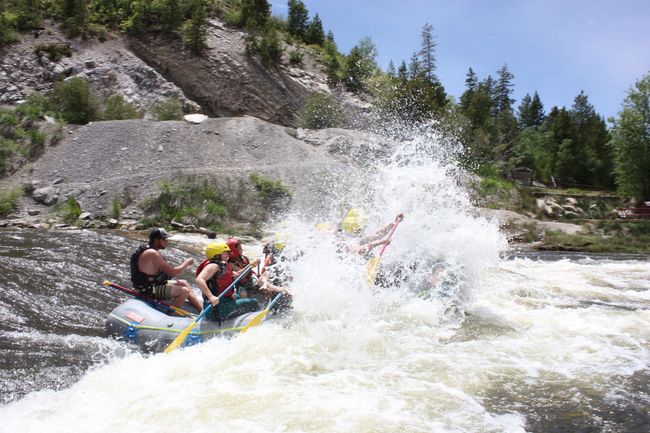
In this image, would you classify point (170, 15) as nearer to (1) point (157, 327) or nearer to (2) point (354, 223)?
(2) point (354, 223)

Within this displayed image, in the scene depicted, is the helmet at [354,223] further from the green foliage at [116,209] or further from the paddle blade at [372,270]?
the green foliage at [116,209]

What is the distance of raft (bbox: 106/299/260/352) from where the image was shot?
7.21 meters

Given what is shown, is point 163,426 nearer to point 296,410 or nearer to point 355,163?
point 296,410

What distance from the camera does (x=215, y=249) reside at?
25.4 ft

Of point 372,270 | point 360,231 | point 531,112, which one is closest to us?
point 372,270

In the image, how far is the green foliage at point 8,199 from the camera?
1933cm

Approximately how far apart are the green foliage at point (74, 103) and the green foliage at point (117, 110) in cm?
55

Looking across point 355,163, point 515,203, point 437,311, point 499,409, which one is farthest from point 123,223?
point 515,203

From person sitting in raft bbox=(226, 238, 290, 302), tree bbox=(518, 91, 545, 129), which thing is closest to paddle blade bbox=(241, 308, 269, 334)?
person sitting in raft bbox=(226, 238, 290, 302)

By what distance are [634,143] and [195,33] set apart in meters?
34.7

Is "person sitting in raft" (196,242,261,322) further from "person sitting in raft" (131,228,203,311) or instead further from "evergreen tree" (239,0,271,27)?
"evergreen tree" (239,0,271,27)

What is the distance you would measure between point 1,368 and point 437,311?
643 centimetres

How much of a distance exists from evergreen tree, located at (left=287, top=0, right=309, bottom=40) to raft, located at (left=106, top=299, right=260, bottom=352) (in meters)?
46.4

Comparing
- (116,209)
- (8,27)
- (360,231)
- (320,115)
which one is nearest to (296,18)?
(320,115)
